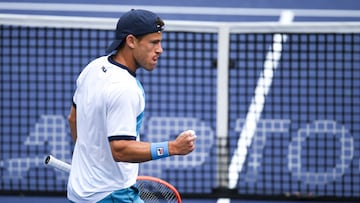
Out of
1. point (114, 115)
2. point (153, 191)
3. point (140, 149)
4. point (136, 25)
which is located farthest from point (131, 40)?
point (153, 191)

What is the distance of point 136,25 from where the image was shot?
5750 millimetres

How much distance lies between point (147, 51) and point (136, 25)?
0.44ft

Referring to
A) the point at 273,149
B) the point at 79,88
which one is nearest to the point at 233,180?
the point at 273,149

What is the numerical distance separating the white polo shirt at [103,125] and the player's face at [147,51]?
0.29 feet

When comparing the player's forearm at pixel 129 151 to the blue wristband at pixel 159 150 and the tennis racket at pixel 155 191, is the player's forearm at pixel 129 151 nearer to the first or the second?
the blue wristband at pixel 159 150

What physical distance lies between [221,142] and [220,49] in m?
0.69

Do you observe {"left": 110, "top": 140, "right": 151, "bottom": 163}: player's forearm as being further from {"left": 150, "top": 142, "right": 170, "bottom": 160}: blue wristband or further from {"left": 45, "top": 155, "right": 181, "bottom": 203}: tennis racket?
{"left": 45, "top": 155, "right": 181, "bottom": 203}: tennis racket

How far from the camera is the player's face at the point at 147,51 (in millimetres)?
5758

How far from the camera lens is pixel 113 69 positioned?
18.7ft

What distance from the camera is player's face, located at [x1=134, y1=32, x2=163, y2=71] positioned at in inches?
227

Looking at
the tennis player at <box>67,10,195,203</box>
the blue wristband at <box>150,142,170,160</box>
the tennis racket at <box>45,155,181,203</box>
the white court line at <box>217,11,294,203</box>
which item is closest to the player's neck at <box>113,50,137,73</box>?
the tennis player at <box>67,10,195,203</box>

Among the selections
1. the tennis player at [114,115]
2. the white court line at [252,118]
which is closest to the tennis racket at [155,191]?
the tennis player at [114,115]

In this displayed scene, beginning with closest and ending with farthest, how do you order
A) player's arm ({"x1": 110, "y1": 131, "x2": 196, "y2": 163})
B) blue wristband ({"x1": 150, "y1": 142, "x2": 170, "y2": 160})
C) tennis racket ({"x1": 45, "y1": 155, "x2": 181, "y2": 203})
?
player's arm ({"x1": 110, "y1": 131, "x2": 196, "y2": 163}) < blue wristband ({"x1": 150, "y1": 142, "x2": 170, "y2": 160}) < tennis racket ({"x1": 45, "y1": 155, "x2": 181, "y2": 203})

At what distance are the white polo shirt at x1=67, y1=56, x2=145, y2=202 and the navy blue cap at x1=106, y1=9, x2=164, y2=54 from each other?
137mm
